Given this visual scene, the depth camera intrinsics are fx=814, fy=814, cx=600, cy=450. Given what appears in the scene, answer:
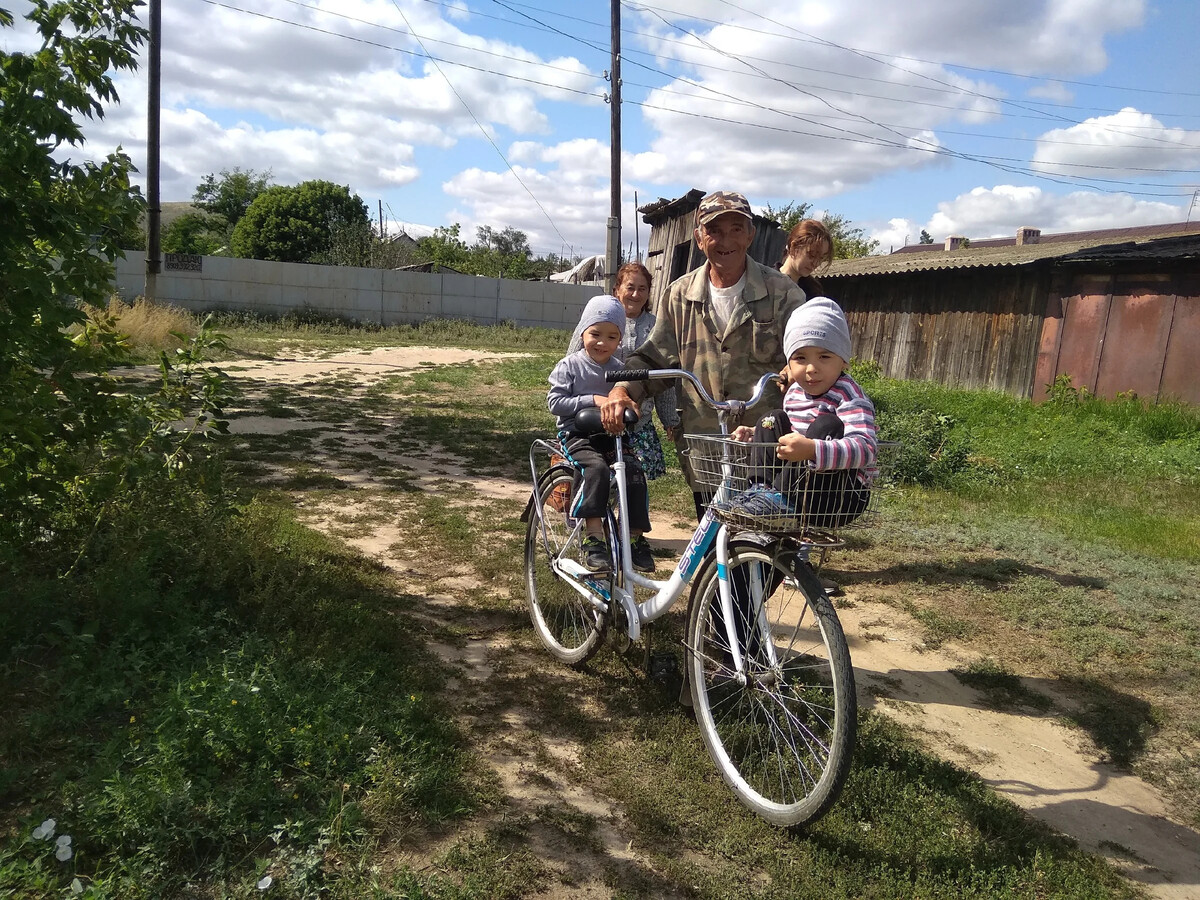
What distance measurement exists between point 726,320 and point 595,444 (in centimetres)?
75

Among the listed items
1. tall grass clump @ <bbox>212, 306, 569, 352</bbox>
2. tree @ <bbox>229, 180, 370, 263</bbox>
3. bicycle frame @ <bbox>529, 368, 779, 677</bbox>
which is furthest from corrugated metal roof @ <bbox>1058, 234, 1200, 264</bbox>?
tree @ <bbox>229, 180, 370, 263</bbox>

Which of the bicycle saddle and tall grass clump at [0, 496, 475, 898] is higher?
the bicycle saddle

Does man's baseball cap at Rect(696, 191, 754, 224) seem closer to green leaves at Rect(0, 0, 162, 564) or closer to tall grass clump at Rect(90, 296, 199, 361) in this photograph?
green leaves at Rect(0, 0, 162, 564)

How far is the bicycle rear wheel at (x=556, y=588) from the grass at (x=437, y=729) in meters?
0.13

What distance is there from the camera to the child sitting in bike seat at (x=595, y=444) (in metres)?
3.28

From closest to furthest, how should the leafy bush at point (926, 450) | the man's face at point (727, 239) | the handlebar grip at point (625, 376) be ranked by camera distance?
the handlebar grip at point (625, 376)
the man's face at point (727, 239)
the leafy bush at point (926, 450)

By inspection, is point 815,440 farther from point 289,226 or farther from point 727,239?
point 289,226

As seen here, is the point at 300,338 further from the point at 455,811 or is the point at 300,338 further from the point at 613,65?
the point at 455,811

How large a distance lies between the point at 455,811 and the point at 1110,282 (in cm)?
1272

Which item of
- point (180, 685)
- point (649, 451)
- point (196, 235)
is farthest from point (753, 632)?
point (196, 235)

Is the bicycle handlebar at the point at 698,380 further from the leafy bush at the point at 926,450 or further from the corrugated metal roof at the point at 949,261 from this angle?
the corrugated metal roof at the point at 949,261

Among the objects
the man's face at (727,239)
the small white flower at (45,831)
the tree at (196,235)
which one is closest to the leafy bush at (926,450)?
the man's face at (727,239)

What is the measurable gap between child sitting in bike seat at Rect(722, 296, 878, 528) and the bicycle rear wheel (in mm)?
1217

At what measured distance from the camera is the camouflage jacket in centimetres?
322
